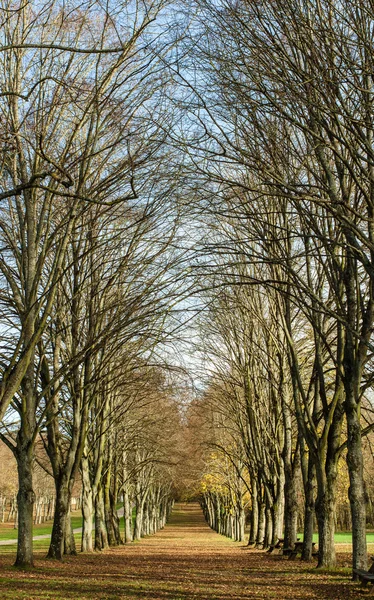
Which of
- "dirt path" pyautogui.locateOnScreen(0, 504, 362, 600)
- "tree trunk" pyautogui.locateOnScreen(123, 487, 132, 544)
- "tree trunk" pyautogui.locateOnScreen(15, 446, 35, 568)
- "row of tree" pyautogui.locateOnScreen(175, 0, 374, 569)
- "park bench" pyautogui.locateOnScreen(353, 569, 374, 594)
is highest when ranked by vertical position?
"row of tree" pyautogui.locateOnScreen(175, 0, 374, 569)

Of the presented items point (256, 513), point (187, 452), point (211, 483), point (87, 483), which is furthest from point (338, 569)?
point (187, 452)

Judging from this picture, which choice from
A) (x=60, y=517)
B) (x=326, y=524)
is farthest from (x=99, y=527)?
(x=326, y=524)

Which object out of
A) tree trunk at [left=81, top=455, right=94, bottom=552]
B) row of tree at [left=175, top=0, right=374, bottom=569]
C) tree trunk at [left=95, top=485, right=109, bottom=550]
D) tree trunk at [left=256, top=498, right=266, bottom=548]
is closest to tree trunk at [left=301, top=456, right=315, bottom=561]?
row of tree at [left=175, top=0, right=374, bottom=569]

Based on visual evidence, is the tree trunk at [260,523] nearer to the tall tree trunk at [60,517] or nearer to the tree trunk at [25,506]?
the tall tree trunk at [60,517]

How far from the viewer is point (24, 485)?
13766 millimetres

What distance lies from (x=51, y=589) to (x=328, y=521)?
631 cm

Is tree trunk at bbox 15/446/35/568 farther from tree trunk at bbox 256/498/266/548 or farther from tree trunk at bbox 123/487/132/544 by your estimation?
tree trunk at bbox 123/487/132/544

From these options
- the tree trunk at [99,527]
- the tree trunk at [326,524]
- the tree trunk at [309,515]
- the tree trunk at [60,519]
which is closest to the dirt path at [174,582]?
the tree trunk at [326,524]

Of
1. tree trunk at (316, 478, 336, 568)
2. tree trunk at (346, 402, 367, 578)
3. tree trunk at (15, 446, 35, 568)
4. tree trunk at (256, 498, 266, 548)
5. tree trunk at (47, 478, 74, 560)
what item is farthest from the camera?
tree trunk at (256, 498, 266, 548)

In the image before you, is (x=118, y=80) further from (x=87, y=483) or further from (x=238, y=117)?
(x=87, y=483)

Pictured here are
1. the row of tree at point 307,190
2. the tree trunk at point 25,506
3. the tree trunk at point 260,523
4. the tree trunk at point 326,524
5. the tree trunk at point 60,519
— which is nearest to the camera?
the row of tree at point 307,190

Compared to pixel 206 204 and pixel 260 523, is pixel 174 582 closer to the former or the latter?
pixel 206 204

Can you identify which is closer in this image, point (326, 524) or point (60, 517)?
point (326, 524)

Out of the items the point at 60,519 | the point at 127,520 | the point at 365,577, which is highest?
the point at 60,519
